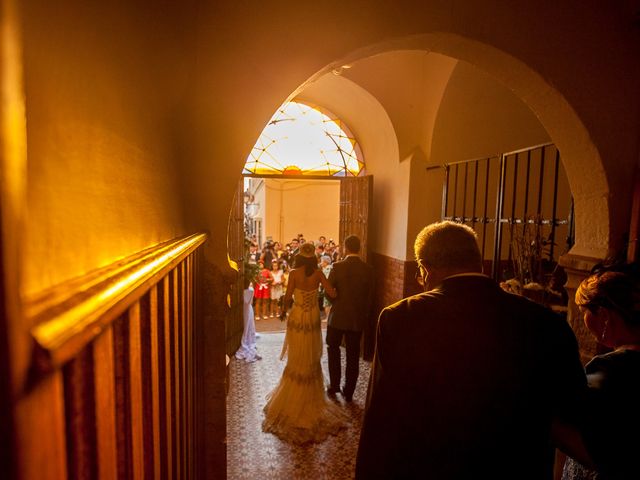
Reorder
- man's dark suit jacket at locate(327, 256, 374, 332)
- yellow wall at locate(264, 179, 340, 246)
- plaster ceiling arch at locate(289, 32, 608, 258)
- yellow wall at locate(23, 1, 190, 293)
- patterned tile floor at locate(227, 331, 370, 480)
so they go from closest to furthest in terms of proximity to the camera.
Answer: yellow wall at locate(23, 1, 190, 293)
plaster ceiling arch at locate(289, 32, 608, 258)
patterned tile floor at locate(227, 331, 370, 480)
man's dark suit jacket at locate(327, 256, 374, 332)
yellow wall at locate(264, 179, 340, 246)

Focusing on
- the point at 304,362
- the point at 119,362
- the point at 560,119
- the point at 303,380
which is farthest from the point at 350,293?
the point at 119,362

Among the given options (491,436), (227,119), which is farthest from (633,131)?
(227,119)

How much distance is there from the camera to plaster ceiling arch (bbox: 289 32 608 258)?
91.2 inches

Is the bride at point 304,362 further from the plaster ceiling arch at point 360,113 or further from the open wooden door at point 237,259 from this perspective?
the plaster ceiling arch at point 360,113

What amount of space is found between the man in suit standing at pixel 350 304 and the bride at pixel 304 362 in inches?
13.6

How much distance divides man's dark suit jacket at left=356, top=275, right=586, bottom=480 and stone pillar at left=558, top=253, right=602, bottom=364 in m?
1.18

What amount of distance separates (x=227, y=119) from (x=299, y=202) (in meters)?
13.1

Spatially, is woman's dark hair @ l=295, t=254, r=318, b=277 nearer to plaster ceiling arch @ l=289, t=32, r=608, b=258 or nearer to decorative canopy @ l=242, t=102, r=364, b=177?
plaster ceiling arch @ l=289, t=32, r=608, b=258

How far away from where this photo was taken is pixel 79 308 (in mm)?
453

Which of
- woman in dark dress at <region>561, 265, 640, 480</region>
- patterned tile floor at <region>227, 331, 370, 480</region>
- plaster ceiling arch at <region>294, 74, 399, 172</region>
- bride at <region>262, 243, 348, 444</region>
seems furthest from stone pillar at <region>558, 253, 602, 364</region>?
plaster ceiling arch at <region>294, 74, 399, 172</region>

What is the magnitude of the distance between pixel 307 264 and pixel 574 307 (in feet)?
7.92

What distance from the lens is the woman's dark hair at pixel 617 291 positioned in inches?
60.2

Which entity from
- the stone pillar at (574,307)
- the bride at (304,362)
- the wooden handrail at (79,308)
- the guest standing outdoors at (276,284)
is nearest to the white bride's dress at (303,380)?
the bride at (304,362)

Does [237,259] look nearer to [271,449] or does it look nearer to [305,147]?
[305,147]
